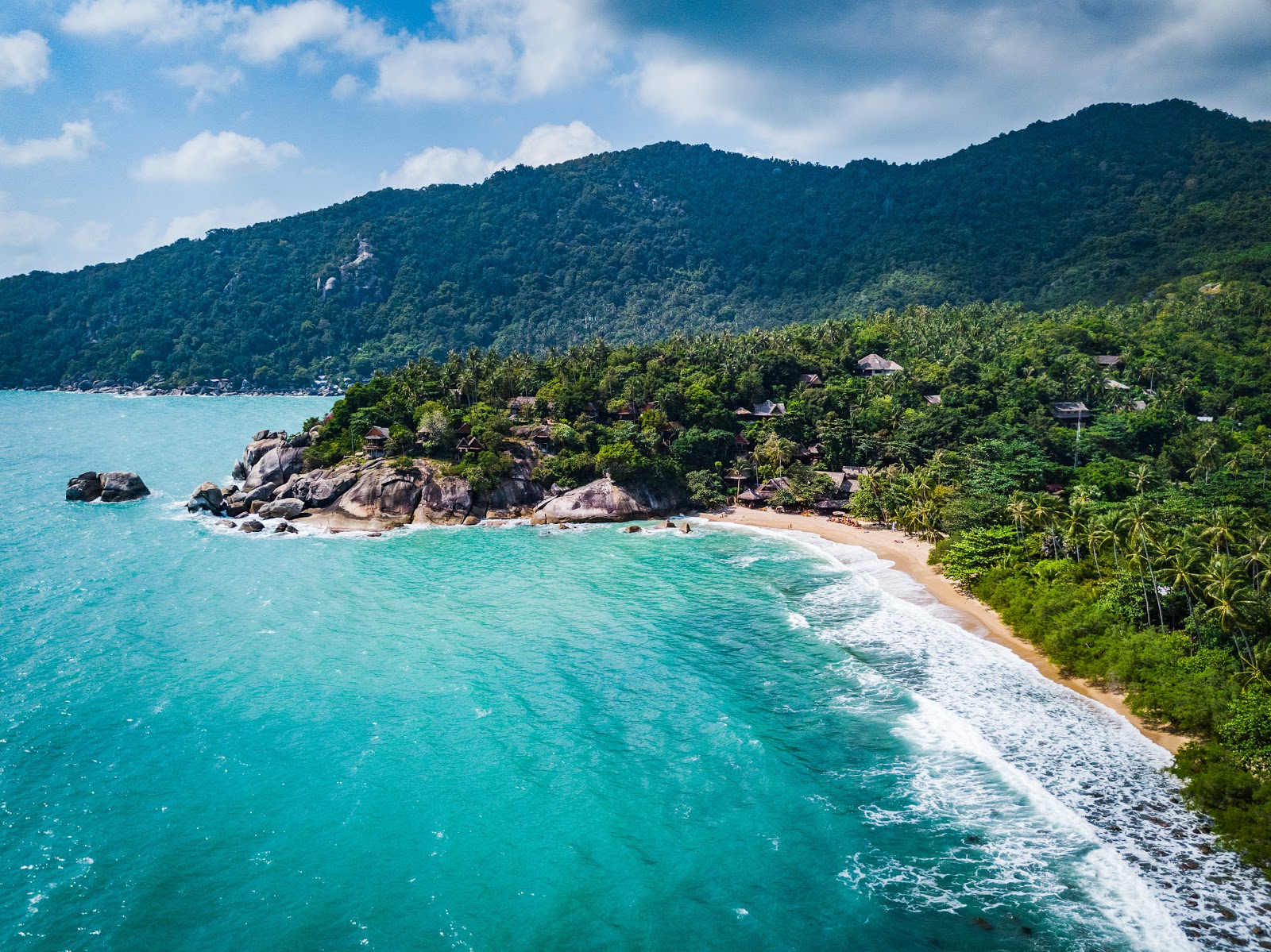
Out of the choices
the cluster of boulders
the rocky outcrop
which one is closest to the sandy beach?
the rocky outcrop

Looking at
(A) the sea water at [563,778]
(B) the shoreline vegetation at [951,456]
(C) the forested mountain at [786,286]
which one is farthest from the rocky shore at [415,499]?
(C) the forested mountain at [786,286]

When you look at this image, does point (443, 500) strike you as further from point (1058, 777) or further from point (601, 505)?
point (1058, 777)

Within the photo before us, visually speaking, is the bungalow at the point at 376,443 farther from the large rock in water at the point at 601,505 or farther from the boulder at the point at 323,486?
the large rock in water at the point at 601,505

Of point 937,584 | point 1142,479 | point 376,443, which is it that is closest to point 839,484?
point 937,584

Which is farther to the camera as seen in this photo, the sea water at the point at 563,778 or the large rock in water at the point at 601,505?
the large rock in water at the point at 601,505

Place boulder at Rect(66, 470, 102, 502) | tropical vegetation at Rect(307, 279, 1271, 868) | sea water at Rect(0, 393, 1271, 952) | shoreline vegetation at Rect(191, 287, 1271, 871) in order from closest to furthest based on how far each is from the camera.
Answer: sea water at Rect(0, 393, 1271, 952) < tropical vegetation at Rect(307, 279, 1271, 868) < shoreline vegetation at Rect(191, 287, 1271, 871) < boulder at Rect(66, 470, 102, 502)

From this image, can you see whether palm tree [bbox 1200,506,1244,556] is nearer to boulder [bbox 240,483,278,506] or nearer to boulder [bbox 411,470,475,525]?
boulder [bbox 411,470,475,525]

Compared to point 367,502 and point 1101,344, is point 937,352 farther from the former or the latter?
point 367,502
